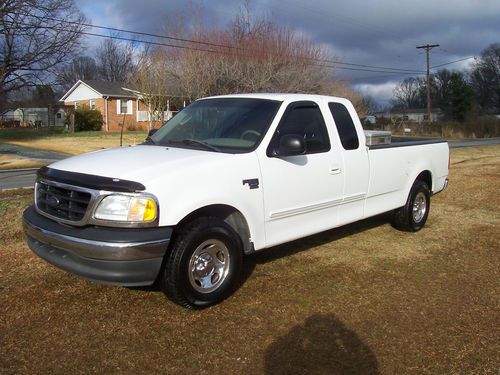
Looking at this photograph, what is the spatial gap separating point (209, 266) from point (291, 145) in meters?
1.31

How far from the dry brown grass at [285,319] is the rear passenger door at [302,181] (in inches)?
21.3

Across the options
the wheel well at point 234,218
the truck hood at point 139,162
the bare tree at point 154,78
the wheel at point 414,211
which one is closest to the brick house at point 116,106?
the bare tree at point 154,78

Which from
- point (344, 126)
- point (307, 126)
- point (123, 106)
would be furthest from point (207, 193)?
point (123, 106)

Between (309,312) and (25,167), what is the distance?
614 inches

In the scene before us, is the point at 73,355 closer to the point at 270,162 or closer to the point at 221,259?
the point at 221,259

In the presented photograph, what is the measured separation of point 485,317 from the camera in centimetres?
419

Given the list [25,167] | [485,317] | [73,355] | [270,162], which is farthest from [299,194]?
[25,167]

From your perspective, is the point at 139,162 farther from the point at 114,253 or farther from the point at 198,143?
the point at 114,253

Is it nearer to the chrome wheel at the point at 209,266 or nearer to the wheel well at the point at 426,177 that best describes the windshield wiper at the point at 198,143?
the chrome wheel at the point at 209,266

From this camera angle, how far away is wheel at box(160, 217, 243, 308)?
12.9 feet

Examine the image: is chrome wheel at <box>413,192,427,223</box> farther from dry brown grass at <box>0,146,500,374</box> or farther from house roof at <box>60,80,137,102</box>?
house roof at <box>60,80,137,102</box>

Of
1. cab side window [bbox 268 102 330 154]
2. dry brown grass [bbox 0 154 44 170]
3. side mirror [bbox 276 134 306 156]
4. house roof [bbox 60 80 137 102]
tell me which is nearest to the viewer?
side mirror [bbox 276 134 306 156]

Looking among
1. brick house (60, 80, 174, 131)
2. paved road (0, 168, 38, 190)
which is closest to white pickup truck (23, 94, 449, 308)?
paved road (0, 168, 38, 190)

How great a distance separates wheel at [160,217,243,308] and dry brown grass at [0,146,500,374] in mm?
158
